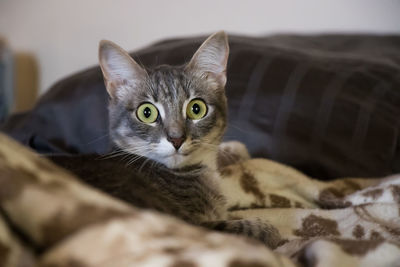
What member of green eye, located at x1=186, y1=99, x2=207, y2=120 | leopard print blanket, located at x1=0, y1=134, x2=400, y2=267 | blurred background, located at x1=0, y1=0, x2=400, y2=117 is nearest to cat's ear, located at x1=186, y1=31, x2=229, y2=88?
green eye, located at x1=186, y1=99, x2=207, y2=120

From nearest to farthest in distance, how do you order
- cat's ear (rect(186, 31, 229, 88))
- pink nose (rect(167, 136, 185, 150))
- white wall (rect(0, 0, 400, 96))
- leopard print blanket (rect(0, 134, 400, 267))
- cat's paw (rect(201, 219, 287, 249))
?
leopard print blanket (rect(0, 134, 400, 267)), cat's paw (rect(201, 219, 287, 249)), pink nose (rect(167, 136, 185, 150)), cat's ear (rect(186, 31, 229, 88)), white wall (rect(0, 0, 400, 96))

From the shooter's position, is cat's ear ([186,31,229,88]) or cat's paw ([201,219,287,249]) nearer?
cat's paw ([201,219,287,249])

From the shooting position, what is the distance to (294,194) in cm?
142

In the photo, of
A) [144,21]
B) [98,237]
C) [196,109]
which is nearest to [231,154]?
[196,109]

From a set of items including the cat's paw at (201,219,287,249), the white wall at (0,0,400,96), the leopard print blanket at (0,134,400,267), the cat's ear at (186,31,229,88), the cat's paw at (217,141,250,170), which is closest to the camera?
the leopard print blanket at (0,134,400,267)

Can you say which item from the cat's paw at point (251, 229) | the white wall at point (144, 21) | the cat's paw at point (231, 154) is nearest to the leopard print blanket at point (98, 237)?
the cat's paw at point (251, 229)

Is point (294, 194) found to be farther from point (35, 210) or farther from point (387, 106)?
point (35, 210)

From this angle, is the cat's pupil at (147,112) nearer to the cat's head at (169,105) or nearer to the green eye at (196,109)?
the cat's head at (169,105)

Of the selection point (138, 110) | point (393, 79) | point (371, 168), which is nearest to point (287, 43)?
point (393, 79)

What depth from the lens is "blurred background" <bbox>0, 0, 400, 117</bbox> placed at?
8.09 ft

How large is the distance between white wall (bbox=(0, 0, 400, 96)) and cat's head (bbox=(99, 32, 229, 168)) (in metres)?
1.40

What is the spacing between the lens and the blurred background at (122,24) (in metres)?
2.46

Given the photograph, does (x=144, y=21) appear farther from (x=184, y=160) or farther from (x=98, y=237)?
(x=98, y=237)

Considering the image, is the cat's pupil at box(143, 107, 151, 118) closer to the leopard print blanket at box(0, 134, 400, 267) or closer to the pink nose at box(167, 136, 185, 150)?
the pink nose at box(167, 136, 185, 150)
